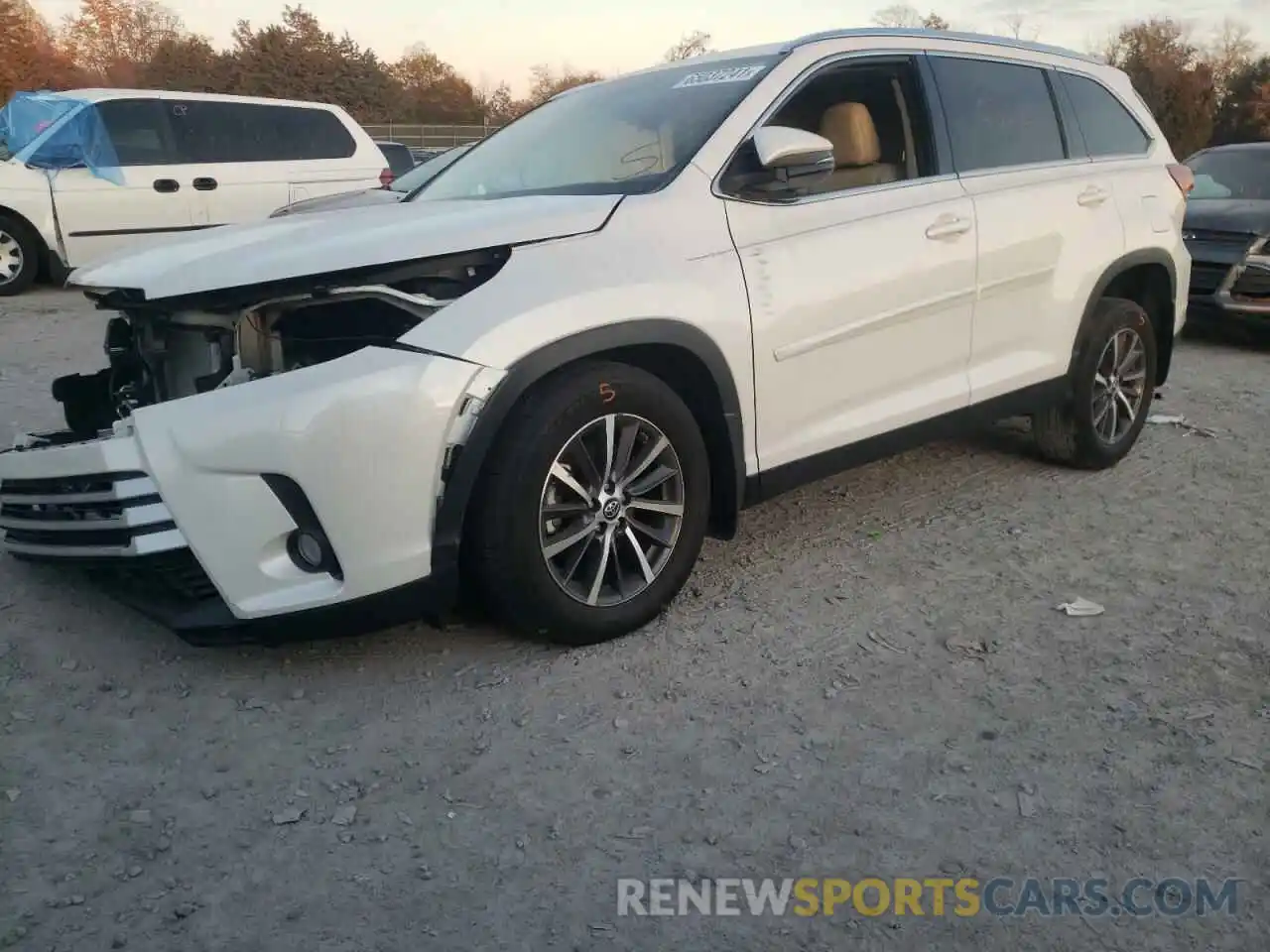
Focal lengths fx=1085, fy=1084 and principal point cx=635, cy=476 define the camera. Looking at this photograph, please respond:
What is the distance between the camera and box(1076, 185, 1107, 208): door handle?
181 inches

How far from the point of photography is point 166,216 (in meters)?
10.2

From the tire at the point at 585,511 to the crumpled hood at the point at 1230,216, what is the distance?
7.21 metres

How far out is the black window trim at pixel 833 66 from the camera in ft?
11.4

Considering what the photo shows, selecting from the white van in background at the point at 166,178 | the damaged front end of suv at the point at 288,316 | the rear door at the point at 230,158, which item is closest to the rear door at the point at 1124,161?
the damaged front end of suv at the point at 288,316

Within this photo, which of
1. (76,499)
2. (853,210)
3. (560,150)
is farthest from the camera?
(560,150)

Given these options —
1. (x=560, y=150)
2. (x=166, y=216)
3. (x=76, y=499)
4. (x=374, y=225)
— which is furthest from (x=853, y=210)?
(x=166, y=216)

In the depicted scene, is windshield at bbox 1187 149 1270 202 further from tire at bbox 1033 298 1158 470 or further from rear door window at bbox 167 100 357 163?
rear door window at bbox 167 100 357 163

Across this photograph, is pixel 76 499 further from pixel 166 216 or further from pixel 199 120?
pixel 199 120

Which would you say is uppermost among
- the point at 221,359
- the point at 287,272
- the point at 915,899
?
the point at 287,272

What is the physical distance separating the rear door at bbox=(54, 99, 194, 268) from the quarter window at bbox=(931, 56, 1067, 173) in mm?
8036

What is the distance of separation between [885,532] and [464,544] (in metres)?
1.93

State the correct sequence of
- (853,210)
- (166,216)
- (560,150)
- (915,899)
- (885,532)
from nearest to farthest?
(915,899), (853,210), (560,150), (885,532), (166,216)

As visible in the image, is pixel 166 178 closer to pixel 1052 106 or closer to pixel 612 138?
pixel 612 138

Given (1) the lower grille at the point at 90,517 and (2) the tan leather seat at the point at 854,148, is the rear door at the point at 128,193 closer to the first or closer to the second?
(1) the lower grille at the point at 90,517
